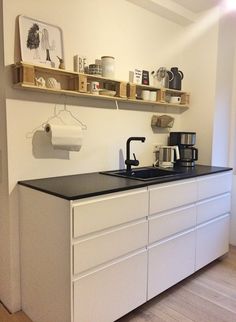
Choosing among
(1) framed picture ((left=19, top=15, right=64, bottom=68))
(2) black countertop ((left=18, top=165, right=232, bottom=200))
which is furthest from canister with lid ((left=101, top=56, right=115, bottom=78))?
(2) black countertop ((left=18, top=165, right=232, bottom=200))

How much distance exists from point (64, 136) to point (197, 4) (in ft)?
6.13

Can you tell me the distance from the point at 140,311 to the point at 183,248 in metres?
0.56

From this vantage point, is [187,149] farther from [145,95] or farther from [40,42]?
[40,42]

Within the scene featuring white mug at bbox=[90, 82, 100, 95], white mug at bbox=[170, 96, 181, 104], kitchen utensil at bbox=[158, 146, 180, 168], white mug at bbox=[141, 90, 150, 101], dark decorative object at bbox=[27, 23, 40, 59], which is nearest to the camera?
dark decorative object at bbox=[27, 23, 40, 59]

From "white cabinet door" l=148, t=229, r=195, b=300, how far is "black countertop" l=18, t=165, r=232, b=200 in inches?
18.3

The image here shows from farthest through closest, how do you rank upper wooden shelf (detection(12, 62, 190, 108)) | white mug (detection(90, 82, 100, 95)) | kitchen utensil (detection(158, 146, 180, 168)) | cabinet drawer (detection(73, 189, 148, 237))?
kitchen utensil (detection(158, 146, 180, 168)), white mug (detection(90, 82, 100, 95)), upper wooden shelf (detection(12, 62, 190, 108)), cabinet drawer (detection(73, 189, 148, 237))

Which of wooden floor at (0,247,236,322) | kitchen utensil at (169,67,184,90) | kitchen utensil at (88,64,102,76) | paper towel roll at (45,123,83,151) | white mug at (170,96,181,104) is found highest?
kitchen utensil at (169,67,184,90)

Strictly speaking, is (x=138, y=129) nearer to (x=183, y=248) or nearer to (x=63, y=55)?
(x=63, y=55)

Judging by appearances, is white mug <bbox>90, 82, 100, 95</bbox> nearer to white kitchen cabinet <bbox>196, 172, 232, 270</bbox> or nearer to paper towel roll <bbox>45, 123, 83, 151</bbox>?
paper towel roll <bbox>45, 123, 83, 151</bbox>

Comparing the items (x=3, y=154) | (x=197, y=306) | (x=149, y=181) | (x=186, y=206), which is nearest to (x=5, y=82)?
(x=3, y=154)

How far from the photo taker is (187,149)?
280 cm

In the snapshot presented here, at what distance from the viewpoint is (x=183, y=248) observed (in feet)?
7.14

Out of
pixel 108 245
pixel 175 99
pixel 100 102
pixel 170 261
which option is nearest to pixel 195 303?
pixel 170 261

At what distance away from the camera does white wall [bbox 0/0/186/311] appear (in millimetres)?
1854
